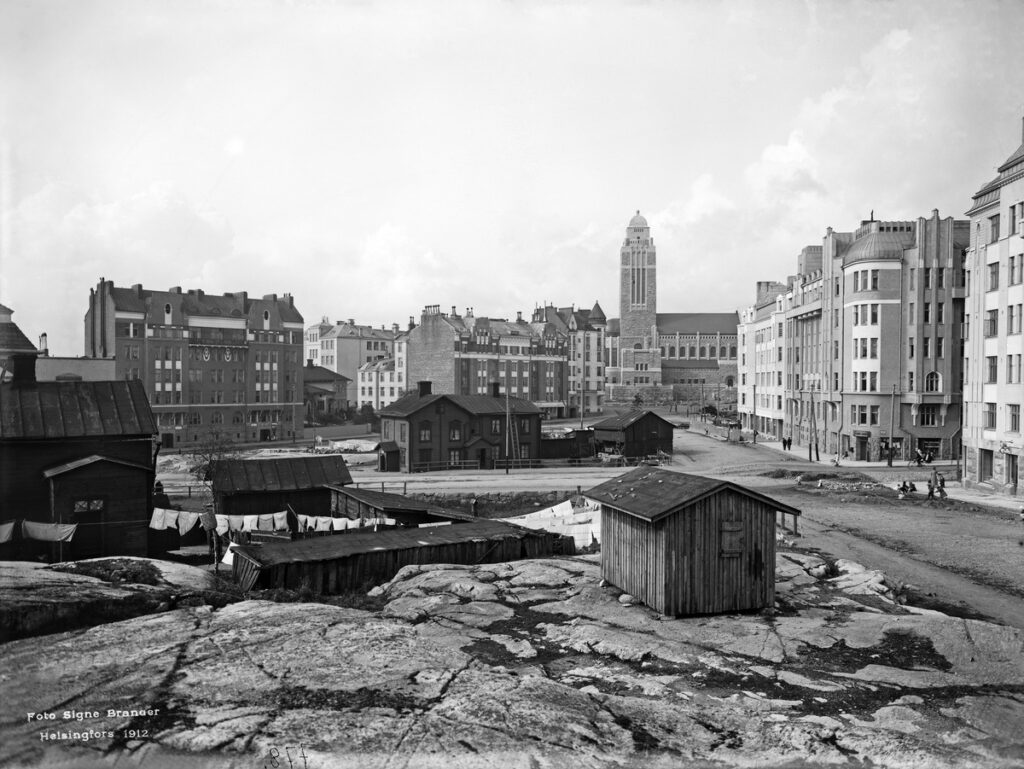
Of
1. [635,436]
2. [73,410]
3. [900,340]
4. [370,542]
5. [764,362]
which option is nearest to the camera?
[370,542]

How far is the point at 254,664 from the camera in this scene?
1414cm

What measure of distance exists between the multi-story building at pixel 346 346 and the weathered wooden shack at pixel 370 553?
10311 cm

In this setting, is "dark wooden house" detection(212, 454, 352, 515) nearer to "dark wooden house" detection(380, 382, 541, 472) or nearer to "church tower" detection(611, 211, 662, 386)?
"dark wooden house" detection(380, 382, 541, 472)

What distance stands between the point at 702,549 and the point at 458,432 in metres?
44.2

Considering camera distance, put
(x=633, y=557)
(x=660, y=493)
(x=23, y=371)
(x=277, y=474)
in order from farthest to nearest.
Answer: (x=277, y=474) < (x=23, y=371) < (x=660, y=493) < (x=633, y=557)

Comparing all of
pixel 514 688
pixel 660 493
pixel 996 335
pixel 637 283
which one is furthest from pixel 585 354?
pixel 514 688

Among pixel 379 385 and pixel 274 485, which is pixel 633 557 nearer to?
pixel 274 485

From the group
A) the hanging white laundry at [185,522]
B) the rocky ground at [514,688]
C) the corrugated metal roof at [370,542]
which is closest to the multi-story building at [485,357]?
the hanging white laundry at [185,522]

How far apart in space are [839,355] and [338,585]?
53479mm

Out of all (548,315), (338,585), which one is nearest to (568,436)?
(338,585)

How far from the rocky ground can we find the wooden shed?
63cm

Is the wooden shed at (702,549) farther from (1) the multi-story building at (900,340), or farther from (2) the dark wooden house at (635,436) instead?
(2) the dark wooden house at (635,436)

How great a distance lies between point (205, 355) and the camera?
78.9 m

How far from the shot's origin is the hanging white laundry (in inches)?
1206
